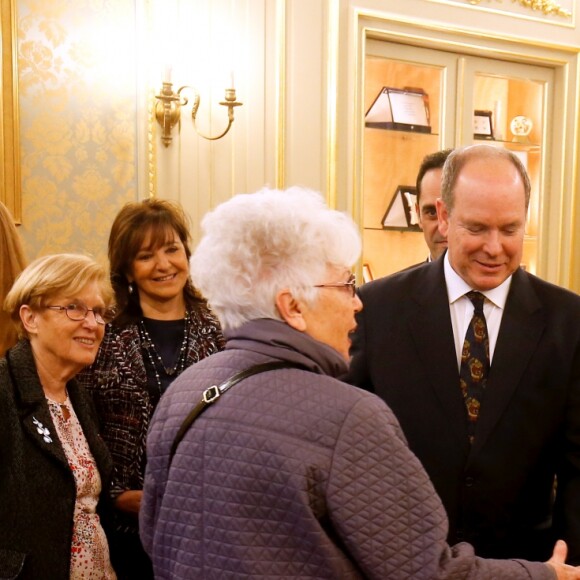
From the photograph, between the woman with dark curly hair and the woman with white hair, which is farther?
the woman with dark curly hair

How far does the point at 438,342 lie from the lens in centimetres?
197

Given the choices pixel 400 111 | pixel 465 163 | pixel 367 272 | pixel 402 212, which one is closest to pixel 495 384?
pixel 465 163

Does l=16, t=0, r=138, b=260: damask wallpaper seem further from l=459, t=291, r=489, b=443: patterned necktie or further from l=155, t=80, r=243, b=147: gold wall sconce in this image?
l=459, t=291, r=489, b=443: patterned necktie

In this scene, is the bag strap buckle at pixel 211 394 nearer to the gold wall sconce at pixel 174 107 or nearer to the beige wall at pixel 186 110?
the beige wall at pixel 186 110

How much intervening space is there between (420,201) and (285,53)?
5.61 ft

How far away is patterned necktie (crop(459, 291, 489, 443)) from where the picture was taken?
1912 mm

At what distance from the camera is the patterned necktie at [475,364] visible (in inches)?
75.3

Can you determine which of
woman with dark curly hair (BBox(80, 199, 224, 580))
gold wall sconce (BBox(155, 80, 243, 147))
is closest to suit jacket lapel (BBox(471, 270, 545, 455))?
woman with dark curly hair (BBox(80, 199, 224, 580))

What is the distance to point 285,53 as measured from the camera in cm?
434

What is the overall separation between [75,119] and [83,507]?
7.14 feet

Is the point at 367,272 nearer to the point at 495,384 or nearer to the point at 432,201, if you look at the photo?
the point at 432,201

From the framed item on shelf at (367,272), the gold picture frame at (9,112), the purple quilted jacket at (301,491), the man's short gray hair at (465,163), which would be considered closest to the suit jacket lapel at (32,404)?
the purple quilted jacket at (301,491)

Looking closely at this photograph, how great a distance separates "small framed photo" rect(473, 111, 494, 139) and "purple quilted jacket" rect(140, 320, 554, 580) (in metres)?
4.11

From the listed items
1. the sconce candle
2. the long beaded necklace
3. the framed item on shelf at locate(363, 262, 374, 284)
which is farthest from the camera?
the framed item on shelf at locate(363, 262, 374, 284)
